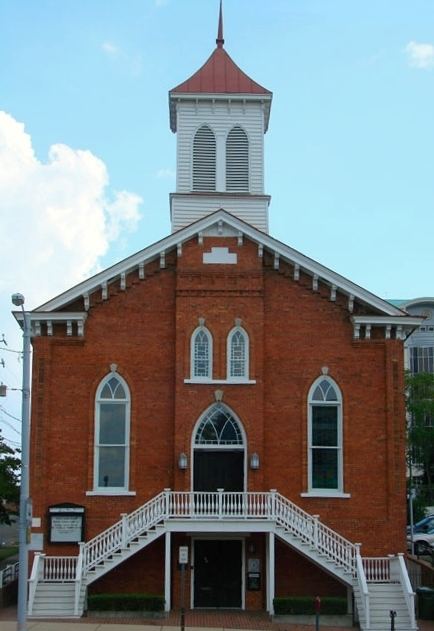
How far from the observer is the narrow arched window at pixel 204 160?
115 ft

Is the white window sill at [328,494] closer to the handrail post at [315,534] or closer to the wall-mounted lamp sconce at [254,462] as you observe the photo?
the handrail post at [315,534]

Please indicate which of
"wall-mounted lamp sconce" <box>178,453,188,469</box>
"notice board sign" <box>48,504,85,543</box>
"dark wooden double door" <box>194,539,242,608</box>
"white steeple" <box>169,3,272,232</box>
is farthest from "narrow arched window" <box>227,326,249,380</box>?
"notice board sign" <box>48,504,85,543</box>

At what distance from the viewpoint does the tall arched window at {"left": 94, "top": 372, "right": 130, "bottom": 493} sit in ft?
95.9

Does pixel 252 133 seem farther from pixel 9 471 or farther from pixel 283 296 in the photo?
pixel 9 471

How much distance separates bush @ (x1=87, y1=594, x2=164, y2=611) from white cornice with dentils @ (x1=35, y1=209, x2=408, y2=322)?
28.6 feet

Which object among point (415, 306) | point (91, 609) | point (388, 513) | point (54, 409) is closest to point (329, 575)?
point (388, 513)

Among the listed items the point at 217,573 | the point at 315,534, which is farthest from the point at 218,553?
the point at 315,534

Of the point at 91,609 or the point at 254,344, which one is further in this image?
the point at 254,344

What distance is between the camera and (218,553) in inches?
1150

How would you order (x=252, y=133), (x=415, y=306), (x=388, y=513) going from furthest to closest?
(x=415, y=306) → (x=252, y=133) → (x=388, y=513)

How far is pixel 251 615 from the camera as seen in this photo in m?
27.8

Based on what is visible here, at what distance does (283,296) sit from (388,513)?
24.1 ft

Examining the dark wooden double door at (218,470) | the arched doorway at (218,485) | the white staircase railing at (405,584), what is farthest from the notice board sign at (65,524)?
the white staircase railing at (405,584)

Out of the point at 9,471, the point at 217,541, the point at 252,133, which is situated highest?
the point at 252,133
